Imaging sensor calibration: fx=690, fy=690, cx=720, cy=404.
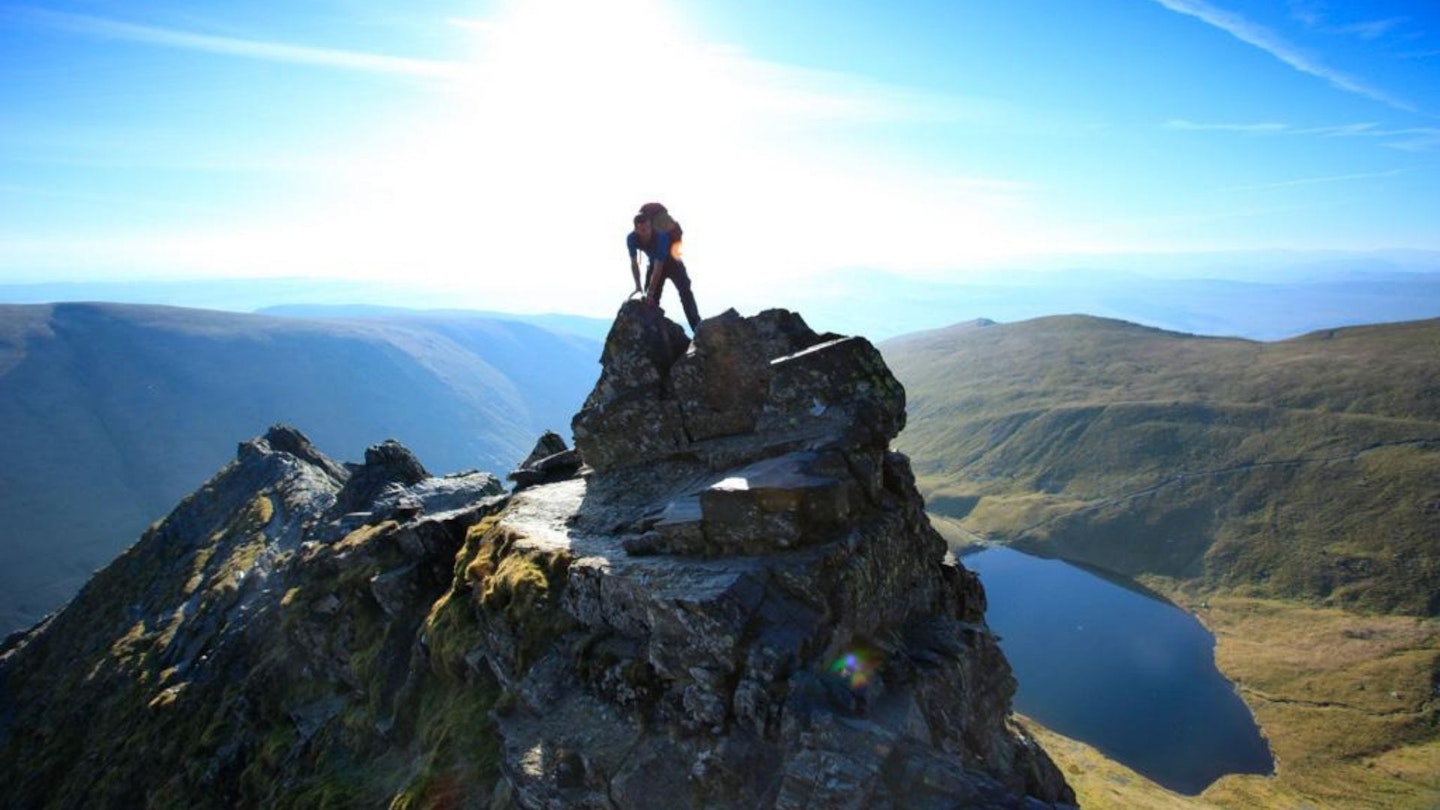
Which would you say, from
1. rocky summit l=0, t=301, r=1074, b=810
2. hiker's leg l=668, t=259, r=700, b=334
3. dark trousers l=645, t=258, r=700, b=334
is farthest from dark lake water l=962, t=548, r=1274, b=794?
dark trousers l=645, t=258, r=700, b=334

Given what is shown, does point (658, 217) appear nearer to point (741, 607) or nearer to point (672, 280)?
point (672, 280)

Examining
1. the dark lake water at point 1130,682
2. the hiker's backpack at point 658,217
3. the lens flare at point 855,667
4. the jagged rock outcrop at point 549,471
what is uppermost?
the hiker's backpack at point 658,217

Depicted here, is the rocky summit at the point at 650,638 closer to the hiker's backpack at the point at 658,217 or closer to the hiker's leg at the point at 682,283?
the hiker's leg at the point at 682,283

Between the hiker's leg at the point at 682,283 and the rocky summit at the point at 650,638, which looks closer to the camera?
the rocky summit at the point at 650,638

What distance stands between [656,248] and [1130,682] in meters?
161

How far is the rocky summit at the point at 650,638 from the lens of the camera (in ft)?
62.7

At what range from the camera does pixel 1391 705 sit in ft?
403

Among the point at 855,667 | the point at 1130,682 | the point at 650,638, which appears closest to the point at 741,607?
the point at 650,638

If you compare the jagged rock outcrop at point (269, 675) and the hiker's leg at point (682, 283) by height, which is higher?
the hiker's leg at point (682, 283)

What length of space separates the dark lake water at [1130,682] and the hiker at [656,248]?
4860 inches

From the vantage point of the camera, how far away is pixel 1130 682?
147625 millimetres

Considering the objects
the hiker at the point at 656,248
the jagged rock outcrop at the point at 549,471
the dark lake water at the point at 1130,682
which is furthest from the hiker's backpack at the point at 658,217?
the dark lake water at the point at 1130,682

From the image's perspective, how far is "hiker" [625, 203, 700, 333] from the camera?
31781mm

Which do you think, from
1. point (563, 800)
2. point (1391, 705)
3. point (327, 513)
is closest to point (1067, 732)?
point (1391, 705)
